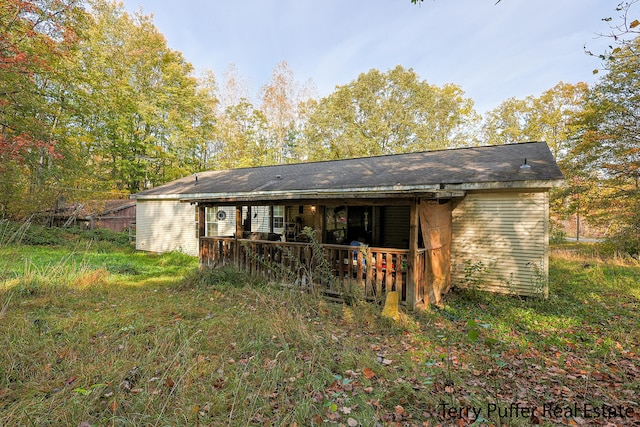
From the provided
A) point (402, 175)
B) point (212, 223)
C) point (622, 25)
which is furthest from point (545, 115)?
point (212, 223)

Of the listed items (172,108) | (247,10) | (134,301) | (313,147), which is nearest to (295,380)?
(134,301)

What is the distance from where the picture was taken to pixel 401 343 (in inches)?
162

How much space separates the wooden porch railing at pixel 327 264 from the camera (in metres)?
5.54

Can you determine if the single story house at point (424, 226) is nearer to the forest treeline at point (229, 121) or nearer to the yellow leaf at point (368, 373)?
the yellow leaf at point (368, 373)

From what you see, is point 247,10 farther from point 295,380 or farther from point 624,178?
point 624,178

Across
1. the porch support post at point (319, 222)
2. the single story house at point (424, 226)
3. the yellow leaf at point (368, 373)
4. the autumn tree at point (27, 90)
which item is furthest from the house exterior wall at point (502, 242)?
the autumn tree at point (27, 90)

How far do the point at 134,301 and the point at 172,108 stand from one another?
56.5 ft

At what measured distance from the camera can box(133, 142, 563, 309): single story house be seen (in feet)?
18.5

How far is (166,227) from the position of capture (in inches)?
494

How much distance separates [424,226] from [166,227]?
36.1 ft

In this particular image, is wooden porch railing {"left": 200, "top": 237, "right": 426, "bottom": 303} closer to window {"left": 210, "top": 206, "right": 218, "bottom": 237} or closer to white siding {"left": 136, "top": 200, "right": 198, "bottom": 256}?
window {"left": 210, "top": 206, "right": 218, "bottom": 237}

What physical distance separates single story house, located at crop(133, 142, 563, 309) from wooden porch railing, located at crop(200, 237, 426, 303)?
2cm

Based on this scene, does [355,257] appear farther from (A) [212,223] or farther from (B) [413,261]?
(A) [212,223]

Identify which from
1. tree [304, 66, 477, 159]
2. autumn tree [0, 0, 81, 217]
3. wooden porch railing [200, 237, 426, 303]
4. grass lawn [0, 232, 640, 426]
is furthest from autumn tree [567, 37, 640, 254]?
autumn tree [0, 0, 81, 217]
